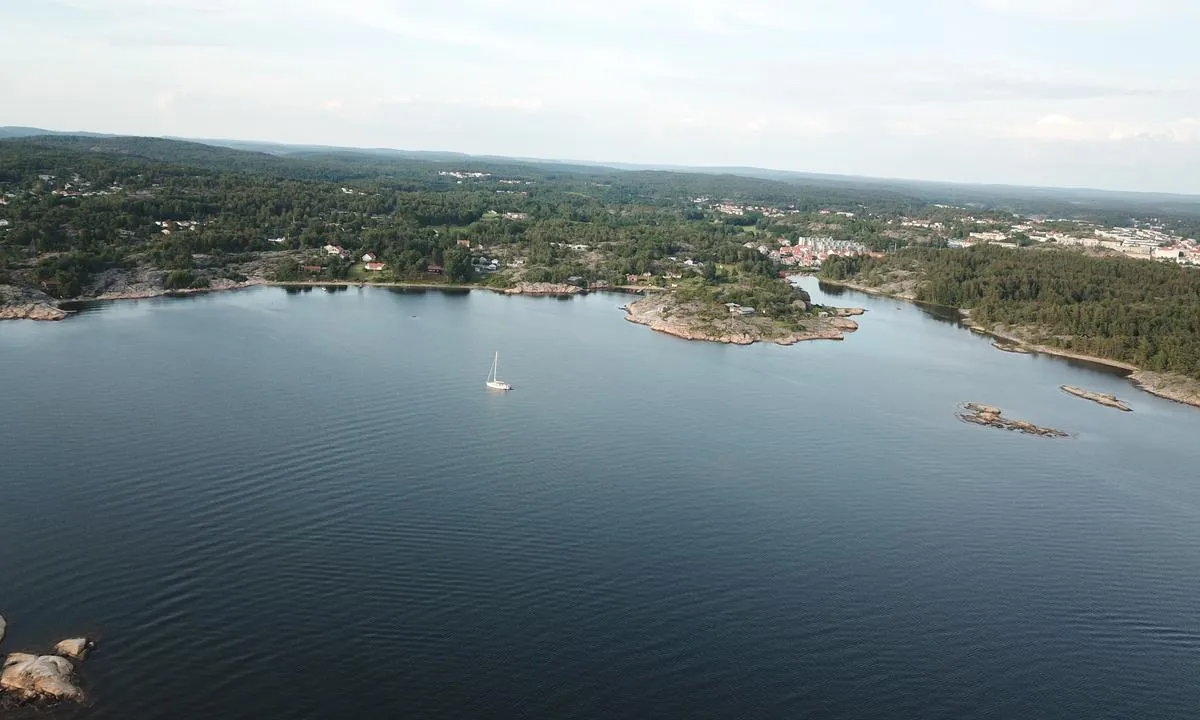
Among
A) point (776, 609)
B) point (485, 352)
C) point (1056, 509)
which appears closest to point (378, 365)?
point (485, 352)

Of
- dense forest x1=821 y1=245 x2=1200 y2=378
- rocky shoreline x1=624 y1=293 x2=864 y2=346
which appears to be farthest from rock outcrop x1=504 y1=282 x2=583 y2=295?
dense forest x1=821 y1=245 x2=1200 y2=378

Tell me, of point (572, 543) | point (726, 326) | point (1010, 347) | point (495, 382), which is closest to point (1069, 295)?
point (1010, 347)

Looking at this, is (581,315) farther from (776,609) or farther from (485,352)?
(776,609)

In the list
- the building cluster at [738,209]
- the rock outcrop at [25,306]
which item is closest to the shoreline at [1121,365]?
the rock outcrop at [25,306]

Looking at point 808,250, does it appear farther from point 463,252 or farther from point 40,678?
point 40,678

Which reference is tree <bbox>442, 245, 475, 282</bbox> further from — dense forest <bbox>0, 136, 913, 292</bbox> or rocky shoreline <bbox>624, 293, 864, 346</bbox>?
rocky shoreline <bbox>624, 293, 864, 346</bbox>

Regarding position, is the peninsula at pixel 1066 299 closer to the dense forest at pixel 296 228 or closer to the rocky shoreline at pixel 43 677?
the dense forest at pixel 296 228
